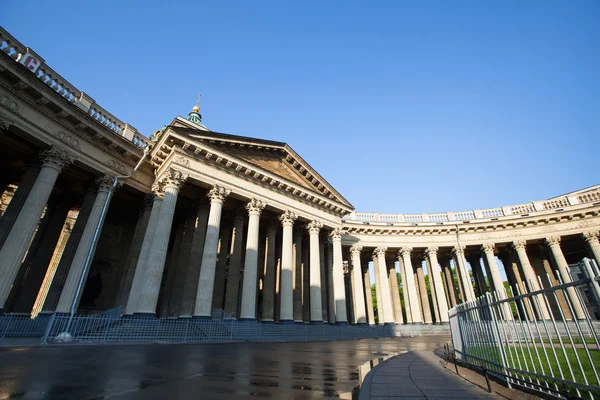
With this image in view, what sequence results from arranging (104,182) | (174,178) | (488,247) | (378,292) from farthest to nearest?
1. (378,292)
2. (488,247)
3. (104,182)
4. (174,178)

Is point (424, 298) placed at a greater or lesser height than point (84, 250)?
lesser

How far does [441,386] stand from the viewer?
4.67 meters

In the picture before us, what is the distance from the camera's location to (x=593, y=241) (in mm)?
26562

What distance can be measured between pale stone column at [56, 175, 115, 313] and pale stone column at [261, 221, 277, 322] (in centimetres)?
1089

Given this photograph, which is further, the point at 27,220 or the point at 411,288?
the point at 411,288

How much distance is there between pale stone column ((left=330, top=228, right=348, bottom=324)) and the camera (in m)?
23.2

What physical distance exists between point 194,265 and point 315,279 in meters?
8.96

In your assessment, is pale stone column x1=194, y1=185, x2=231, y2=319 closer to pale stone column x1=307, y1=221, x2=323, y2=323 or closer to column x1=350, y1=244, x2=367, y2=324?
pale stone column x1=307, y1=221, x2=323, y2=323

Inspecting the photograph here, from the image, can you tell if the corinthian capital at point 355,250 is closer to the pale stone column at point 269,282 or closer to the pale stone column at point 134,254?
the pale stone column at point 269,282

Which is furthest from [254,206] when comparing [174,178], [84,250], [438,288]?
[438,288]

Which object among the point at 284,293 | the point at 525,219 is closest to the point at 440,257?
the point at 525,219

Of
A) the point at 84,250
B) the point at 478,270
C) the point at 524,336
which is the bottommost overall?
the point at 524,336

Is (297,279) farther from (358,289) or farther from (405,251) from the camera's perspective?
(405,251)

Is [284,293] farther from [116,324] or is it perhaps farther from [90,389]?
[90,389]
